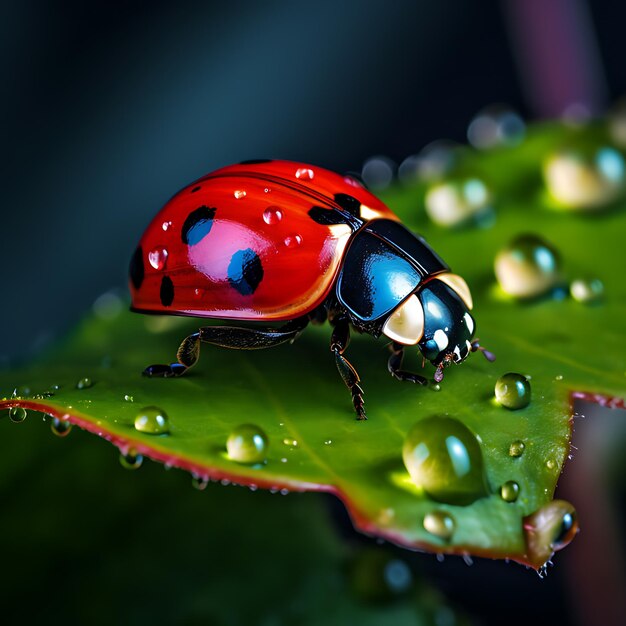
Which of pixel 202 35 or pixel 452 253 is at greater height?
pixel 202 35

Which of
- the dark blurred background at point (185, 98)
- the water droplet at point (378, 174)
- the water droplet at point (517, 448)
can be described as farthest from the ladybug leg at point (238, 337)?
the dark blurred background at point (185, 98)

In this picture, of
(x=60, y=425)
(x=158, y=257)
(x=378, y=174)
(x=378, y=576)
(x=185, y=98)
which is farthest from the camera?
(x=185, y=98)

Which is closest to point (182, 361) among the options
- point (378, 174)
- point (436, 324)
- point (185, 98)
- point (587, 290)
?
point (436, 324)

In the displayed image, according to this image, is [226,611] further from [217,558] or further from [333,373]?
[333,373]

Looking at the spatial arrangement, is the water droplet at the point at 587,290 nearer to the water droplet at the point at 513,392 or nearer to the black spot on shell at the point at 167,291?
the water droplet at the point at 513,392

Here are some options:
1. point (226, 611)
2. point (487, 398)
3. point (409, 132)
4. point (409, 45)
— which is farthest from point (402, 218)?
point (409, 45)

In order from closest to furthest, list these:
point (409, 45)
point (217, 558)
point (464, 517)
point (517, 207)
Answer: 1. point (464, 517)
2. point (217, 558)
3. point (517, 207)
4. point (409, 45)

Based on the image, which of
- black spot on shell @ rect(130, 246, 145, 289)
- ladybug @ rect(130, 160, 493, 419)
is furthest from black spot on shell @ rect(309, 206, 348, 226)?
black spot on shell @ rect(130, 246, 145, 289)

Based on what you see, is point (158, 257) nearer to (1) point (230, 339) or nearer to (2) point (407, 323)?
(1) point (230, 339)
